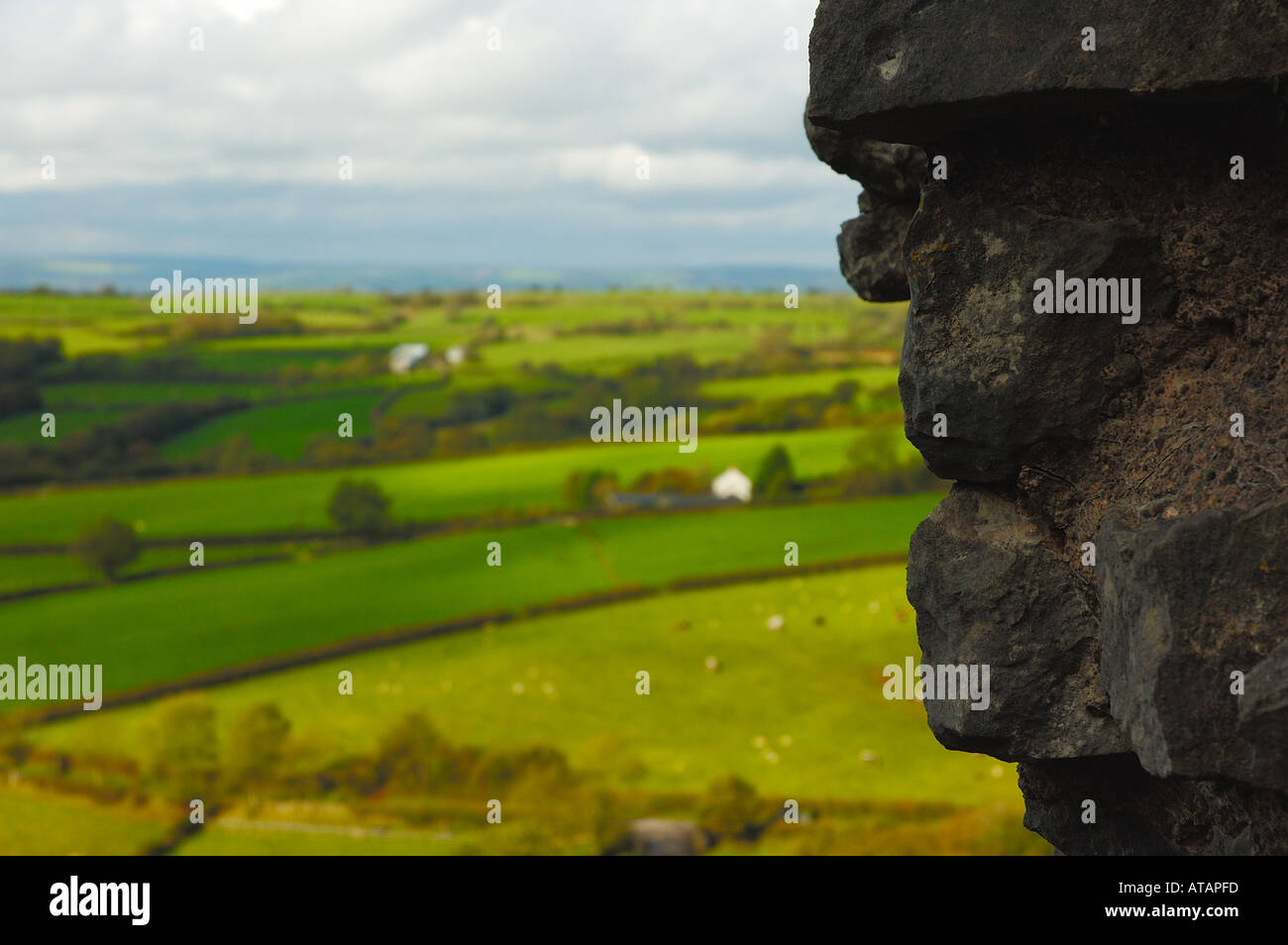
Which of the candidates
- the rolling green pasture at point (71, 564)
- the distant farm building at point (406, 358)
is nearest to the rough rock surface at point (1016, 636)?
the rolling green pasture at point (71, 564)

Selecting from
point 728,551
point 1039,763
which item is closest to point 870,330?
point 728,551

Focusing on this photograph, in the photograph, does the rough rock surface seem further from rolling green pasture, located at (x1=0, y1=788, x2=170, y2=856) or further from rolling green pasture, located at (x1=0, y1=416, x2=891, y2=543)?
rolling green pasture, located at (x1=0, y1=416, x2=891, y2=543)

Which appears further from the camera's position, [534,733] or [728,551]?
[728,551]

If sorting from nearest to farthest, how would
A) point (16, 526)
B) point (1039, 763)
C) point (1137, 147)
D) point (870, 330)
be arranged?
point (1137, 147) < point (1039, 763) < point (16, 526) < point (870, 330)

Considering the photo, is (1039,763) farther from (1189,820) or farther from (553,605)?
(553,605)

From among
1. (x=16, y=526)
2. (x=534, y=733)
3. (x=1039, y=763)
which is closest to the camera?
(x=1039, y=763)

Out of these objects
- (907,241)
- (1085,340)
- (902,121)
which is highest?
(902,121)
